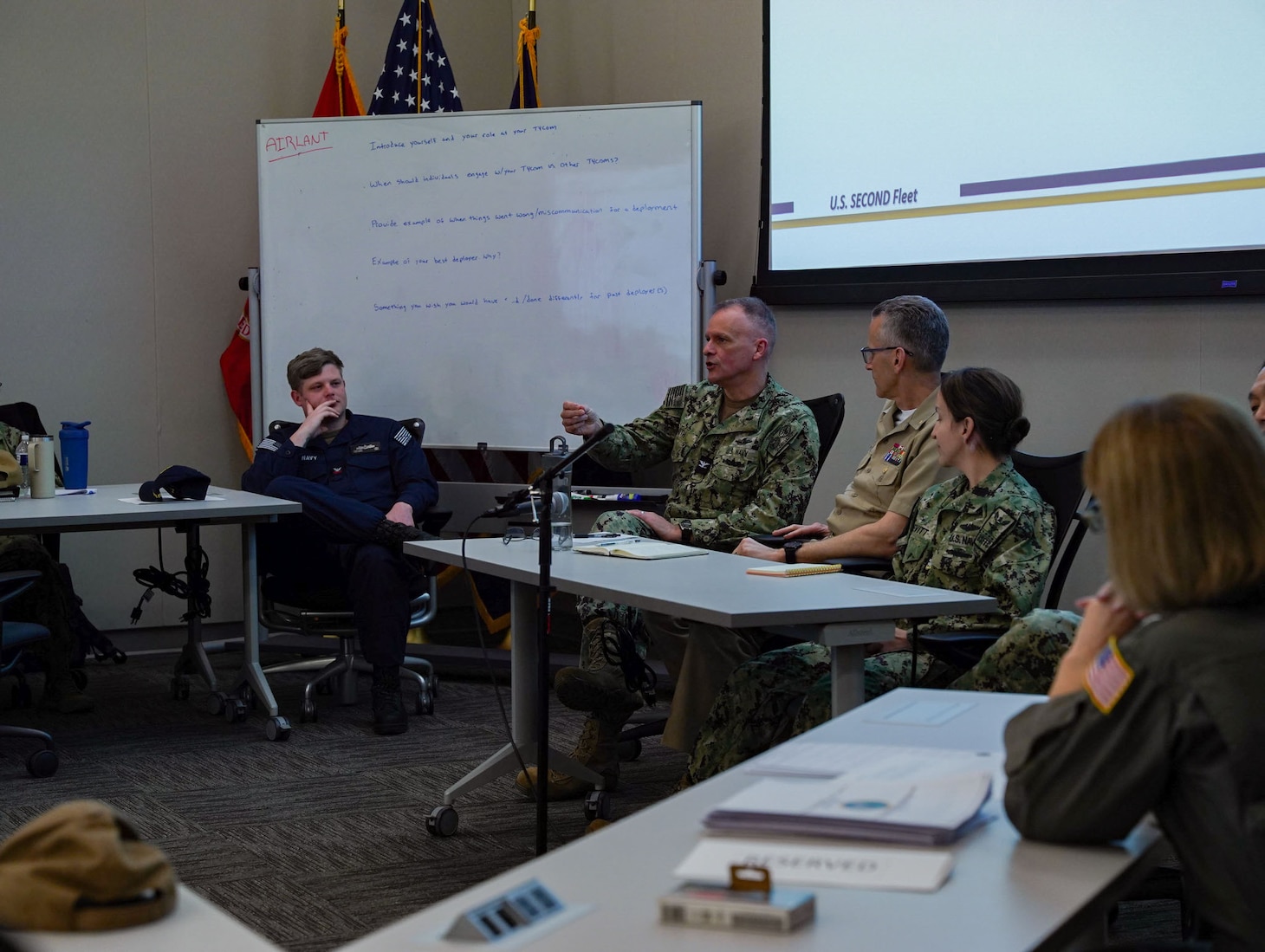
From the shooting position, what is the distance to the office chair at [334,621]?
14.4ft

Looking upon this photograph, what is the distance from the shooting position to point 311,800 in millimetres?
3516

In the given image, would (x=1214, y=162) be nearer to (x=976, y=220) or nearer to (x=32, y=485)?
(x=976, y=220)

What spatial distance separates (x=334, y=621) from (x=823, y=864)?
3485 mm

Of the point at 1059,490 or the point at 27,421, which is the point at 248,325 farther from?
the point at 1059,490

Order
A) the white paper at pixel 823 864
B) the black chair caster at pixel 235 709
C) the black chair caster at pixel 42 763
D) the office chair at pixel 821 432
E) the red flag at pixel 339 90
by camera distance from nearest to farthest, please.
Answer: the white paper at pixel 823 864 → the black chair caster at pixel 42 763 → the office chair at pixel 821 432 → the black chair caster at pixel 235 709 → the red flag at pixel 339 90

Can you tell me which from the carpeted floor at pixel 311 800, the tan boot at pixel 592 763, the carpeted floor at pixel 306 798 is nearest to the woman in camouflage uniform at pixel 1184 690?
the carpeted floor at pixel 311 800

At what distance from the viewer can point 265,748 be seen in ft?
13.3

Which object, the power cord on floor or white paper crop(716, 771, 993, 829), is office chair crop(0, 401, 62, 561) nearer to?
the power cord on floor

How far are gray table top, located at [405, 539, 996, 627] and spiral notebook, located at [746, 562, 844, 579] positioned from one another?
0.03 m

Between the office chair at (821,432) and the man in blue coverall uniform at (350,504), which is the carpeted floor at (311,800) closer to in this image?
the office chair at (821,432)

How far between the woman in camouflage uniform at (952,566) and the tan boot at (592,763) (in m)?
0.50

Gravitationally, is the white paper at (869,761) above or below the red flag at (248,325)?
below

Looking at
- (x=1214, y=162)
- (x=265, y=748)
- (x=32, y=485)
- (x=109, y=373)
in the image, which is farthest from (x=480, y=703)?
(x=1214, y=162)

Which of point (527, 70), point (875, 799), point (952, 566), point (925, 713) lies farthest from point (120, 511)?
point (875, 799)
